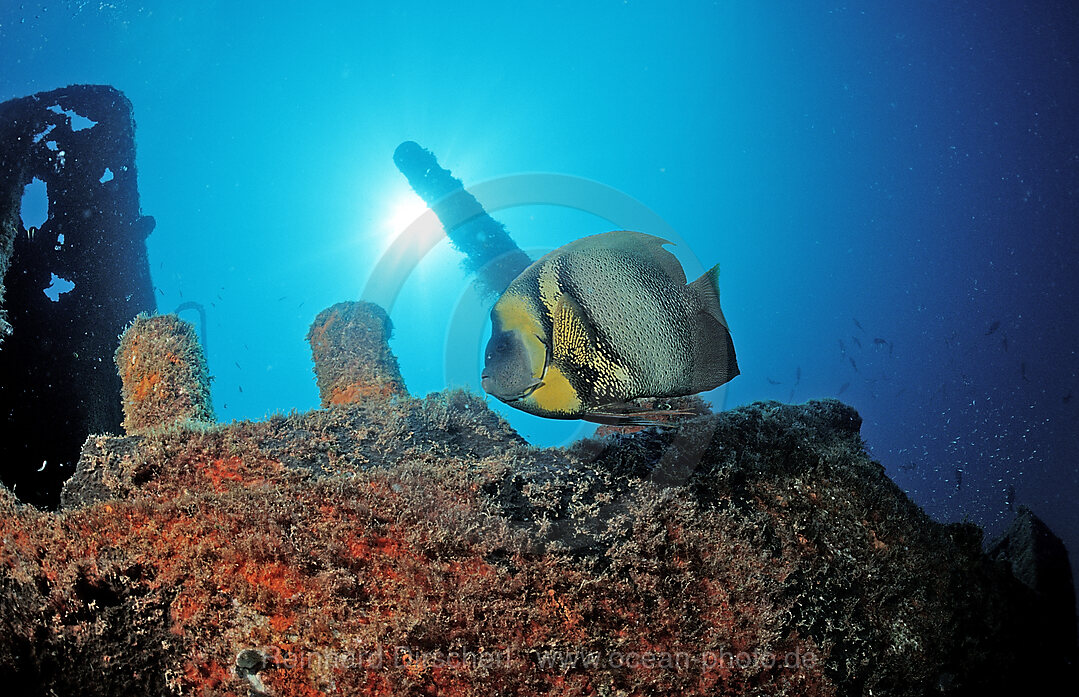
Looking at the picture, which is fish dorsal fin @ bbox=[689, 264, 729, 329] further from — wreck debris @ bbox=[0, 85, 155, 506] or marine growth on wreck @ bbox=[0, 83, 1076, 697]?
wreck debris @ bbox=[0, 85, 155, 506]

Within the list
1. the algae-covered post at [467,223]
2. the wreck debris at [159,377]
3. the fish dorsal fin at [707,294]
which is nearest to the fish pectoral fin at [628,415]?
the fish dorsal fin at [707,294]

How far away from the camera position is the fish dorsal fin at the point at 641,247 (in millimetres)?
1395

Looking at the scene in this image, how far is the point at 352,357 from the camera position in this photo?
533cm

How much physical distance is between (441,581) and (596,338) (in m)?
0.97

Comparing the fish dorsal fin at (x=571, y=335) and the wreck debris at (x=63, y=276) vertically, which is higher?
the wreck debris at (x=63, y=276)

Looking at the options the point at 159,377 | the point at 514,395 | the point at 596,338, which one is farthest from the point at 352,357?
the point at 596,338

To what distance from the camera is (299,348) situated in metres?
41.8

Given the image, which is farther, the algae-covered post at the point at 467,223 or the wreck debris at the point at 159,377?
the algae-covered post at the point at 467,223

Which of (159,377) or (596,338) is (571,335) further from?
(159,377)

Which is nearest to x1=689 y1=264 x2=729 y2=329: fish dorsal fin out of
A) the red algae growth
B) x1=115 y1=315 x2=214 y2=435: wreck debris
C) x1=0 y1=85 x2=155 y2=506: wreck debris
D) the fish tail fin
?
the fish tail fin

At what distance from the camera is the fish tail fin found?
1382 mm

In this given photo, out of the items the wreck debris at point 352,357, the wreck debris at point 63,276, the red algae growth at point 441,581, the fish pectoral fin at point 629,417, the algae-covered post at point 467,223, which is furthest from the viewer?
the algae-covered post at point 467,223

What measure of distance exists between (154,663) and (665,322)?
226 cm

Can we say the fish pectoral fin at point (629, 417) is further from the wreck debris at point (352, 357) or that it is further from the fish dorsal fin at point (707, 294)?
the wreck debris at point (352, 357)
